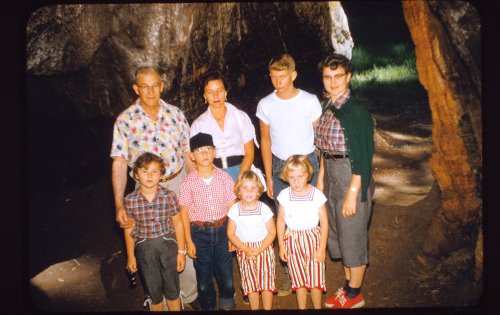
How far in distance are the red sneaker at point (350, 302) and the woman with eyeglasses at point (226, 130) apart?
1228 millimetres

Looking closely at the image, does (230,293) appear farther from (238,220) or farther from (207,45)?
(207,45)

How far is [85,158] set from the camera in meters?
5.96

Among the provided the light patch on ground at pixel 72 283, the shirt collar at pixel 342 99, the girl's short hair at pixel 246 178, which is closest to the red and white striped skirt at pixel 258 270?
the girl's short hair at pixel 246 178

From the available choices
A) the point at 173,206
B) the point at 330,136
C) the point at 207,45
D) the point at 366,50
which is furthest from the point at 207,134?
the point at 366,50

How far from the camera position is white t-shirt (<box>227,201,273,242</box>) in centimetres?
298

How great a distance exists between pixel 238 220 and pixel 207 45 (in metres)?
2.05

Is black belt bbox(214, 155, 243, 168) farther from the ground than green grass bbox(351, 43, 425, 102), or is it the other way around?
green grass bbox(351, 43, 425, 102)

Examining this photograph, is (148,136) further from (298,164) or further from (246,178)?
(298,164)

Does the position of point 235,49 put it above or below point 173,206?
above

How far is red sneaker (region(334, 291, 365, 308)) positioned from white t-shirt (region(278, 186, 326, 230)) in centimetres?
72

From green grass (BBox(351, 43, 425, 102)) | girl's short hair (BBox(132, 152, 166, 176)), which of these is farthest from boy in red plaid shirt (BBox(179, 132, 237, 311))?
green grass (BBox(351, 43, 425, 102))

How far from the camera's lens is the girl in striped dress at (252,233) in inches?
116

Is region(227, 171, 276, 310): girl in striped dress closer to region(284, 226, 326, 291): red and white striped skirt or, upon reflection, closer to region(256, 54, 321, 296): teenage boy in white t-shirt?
region(284, 226, 326, 291): red and white striped skirt

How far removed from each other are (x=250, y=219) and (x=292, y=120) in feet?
2.59
